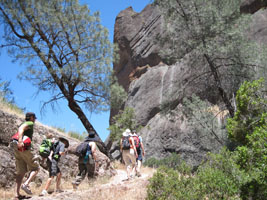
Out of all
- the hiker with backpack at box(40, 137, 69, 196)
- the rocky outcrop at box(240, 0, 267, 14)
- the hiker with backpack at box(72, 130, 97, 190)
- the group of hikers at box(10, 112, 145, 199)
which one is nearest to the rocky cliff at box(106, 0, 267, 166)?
the rocky outcrop at box(240, 0, 267, 14)

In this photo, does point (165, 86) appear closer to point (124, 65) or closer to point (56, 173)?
point (124, 65)

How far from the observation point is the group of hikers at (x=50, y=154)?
6109 millimetres

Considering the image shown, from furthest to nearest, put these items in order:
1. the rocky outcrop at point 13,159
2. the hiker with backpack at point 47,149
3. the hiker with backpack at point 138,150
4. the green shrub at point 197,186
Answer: the hiker with backpack at point 138,150
the rocky outcrop at point 13,159
the hiker with backpack at point 47,149
the green shrub at point 197,186

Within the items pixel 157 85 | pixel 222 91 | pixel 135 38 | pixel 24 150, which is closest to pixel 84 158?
pixel 24 150

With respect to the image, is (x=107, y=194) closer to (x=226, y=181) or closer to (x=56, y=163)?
(x=56, y=163)

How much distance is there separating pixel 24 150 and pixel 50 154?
1.27 m

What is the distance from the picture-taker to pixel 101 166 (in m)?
10.4

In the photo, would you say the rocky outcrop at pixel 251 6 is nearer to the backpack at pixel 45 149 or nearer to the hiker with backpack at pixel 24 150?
the backpack at pixel 45 149

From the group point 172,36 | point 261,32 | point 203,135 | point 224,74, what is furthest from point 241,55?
point 261,32

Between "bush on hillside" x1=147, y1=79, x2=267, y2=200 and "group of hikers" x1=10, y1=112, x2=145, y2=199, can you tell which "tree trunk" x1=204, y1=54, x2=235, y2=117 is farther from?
"bush on hillside" x1=147, y1=79, x2=267, y2=200

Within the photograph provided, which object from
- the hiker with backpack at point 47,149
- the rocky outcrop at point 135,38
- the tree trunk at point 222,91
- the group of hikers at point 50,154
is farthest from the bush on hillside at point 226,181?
the rocky outcrop at point 135,38

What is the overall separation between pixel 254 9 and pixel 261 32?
5.02 m

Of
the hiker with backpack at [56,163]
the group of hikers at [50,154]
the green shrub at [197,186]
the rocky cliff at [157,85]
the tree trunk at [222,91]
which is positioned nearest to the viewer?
the green shrub at [197,186]

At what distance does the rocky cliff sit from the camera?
1780 cm
